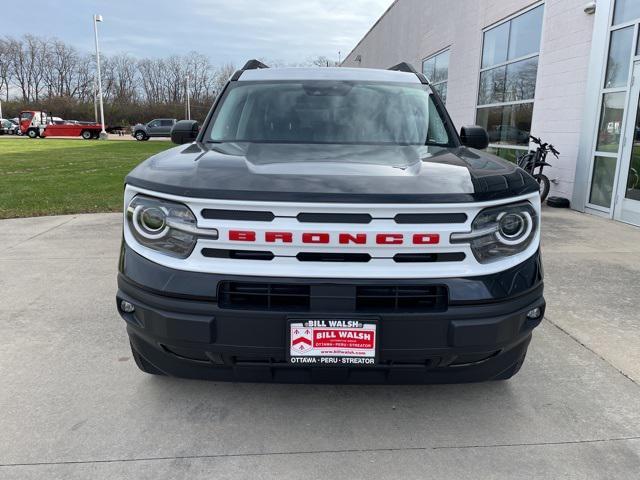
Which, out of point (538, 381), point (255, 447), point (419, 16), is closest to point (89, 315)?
point (255, 447)

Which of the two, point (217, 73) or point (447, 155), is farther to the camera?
point (217, 73)

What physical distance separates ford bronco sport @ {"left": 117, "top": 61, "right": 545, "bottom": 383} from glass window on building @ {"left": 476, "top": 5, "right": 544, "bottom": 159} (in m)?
9.31

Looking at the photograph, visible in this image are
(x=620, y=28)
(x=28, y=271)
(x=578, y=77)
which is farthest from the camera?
(x=578, y=77)

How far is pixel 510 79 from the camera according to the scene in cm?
1156

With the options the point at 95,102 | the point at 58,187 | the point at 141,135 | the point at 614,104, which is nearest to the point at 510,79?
the point at 614,104

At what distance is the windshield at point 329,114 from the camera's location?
10.7 ft

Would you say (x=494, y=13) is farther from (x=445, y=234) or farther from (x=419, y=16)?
(x=445, y=234)

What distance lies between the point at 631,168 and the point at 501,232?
663 cm

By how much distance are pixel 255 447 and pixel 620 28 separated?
8.26m

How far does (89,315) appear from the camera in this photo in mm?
3865

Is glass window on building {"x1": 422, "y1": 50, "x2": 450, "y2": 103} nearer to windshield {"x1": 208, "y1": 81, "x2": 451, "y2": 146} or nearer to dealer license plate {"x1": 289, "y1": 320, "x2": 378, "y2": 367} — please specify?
windshield {"x1": 208, "y1": 81, "x2": 451, "y2": 146}

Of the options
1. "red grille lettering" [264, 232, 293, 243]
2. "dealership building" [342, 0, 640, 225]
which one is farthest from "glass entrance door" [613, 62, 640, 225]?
"red grille lettering" [264, 232, 293, 243]

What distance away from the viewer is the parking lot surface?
7.31ft

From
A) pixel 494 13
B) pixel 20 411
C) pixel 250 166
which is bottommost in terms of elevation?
pixel 20 411
